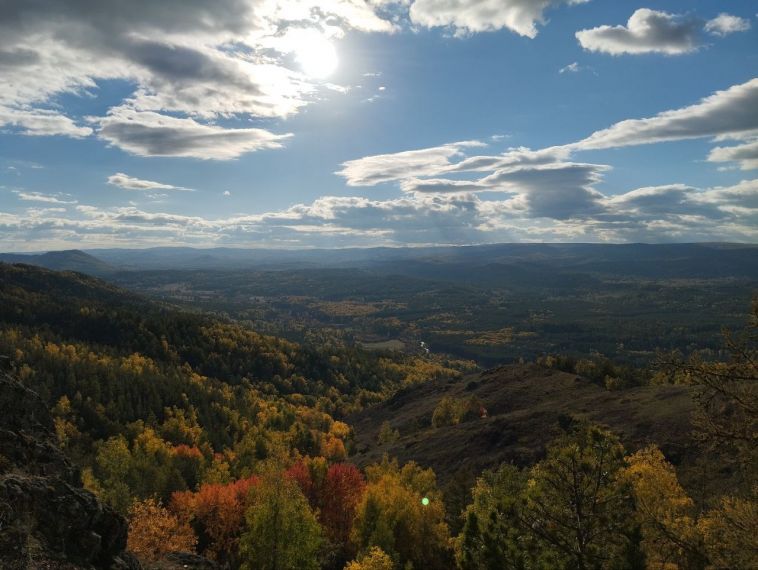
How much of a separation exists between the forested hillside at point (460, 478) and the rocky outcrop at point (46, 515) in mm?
936

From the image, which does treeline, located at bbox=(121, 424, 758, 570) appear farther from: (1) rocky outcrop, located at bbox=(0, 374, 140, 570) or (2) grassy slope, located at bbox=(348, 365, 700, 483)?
(2) grassy slope, located at bbox=(348, 365, 700, 483)

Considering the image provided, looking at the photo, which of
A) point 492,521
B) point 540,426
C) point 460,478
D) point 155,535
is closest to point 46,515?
point 492,521

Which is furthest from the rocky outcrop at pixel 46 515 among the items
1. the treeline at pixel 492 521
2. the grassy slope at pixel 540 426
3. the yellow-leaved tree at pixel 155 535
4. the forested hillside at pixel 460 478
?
the grassy slope at pixel 540 426

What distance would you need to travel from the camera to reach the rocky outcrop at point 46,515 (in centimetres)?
2538

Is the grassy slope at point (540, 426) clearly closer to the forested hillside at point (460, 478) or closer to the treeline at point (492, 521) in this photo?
the forested hillside at point (460, 478)

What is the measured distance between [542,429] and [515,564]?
93.3 meters

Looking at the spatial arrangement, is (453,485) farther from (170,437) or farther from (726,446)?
(170,437)

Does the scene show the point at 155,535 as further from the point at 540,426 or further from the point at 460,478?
the point at 540,426

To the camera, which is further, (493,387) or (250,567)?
(493,387)

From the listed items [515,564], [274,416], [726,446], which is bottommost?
[274,416]

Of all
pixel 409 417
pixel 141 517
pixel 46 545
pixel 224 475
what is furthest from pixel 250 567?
pixel 409 417

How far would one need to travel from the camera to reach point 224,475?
341 feet

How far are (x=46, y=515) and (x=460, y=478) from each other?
66566mm

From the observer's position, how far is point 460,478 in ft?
272
